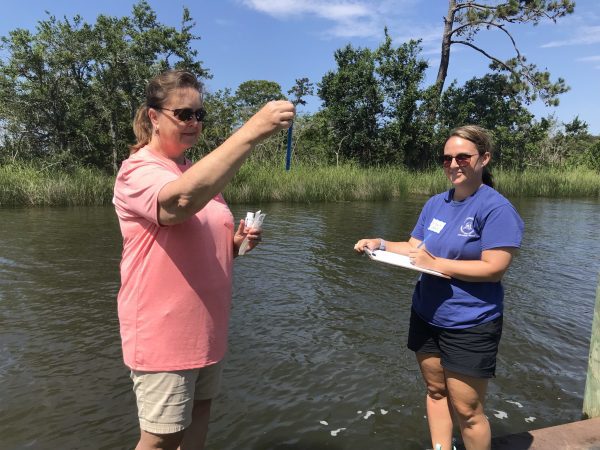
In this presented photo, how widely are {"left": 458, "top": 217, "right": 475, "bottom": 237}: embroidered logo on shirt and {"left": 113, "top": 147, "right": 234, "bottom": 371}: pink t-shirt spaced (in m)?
1.30

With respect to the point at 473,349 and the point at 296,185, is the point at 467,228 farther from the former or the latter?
the point at 296,185

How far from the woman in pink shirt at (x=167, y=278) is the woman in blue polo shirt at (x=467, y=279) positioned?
3.67 feet

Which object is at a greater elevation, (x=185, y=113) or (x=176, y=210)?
(x=185, y=113)

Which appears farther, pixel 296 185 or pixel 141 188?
pixel 296 185

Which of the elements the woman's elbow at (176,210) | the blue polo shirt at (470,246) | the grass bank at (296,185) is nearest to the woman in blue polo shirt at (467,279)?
the blue polo shirt at (470,246)

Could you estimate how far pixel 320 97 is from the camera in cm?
2936

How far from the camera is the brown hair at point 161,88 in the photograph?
6.13ft

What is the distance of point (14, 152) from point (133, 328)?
2240 centimetres

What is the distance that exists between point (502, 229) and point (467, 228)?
0.57 feet

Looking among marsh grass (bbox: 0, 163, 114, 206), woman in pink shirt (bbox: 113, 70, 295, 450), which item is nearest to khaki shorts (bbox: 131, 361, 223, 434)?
woman in pink shirt (bbox: 113, 70, 295, 450)

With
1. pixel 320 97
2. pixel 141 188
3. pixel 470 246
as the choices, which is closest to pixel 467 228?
pixel 470 246

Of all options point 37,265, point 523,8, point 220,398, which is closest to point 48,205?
point 37,265

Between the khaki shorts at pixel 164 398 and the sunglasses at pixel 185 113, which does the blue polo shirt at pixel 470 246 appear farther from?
the sunglasses at pixel 185 113

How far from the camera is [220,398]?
383 centimetres
